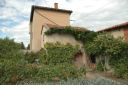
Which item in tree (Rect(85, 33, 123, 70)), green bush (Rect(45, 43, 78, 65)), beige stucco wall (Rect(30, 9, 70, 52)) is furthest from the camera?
beige stucco wall (Rect(30, 9, 70, 52))

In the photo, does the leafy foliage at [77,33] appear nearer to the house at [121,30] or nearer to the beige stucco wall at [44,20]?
the house at [121,30]

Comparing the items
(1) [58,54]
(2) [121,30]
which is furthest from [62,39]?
(2) [121,30]

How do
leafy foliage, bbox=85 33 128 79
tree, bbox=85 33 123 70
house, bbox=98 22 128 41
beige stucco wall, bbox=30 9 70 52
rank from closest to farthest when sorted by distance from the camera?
leafy foliage, bbox=85 33 128 79
tree, bbox=85 33 123 70
house, bbox=98 22 128 41
beige stucco wall, bbox=30 9 70 52

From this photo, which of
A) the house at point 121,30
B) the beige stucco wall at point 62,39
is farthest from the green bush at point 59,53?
the house at point 121,30

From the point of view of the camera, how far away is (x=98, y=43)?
61.9 ft

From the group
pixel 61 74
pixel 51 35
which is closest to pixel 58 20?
pixel 51 35

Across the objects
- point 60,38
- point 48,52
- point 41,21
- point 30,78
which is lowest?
point 30,78

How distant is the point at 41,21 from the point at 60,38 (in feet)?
27.0

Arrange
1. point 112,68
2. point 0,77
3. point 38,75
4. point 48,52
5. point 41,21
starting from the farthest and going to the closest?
point 41,21, point 48,52, point 112,68, point 38,75, point 0,77

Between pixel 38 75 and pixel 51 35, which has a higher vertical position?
pixel 51 35

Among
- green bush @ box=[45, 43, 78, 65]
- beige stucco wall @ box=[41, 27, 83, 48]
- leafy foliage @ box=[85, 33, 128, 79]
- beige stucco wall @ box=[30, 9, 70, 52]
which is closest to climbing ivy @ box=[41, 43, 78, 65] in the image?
green bush @ box=[45, 43, 78, 65]

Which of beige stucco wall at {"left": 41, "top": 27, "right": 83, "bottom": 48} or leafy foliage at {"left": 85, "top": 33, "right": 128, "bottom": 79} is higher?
beige stucco wall at {"left": 41, "top": 27, "right": 83, "bottom": 48}

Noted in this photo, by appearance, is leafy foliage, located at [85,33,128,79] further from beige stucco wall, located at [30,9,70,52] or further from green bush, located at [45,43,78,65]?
beige stucco wall, located at [30,9,70,52]

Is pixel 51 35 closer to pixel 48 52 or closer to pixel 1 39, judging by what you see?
pixel 48 52
